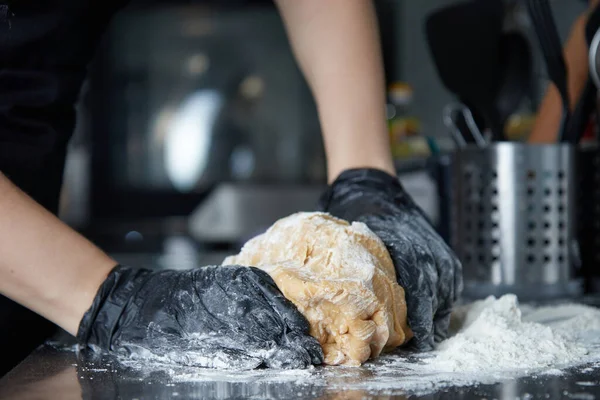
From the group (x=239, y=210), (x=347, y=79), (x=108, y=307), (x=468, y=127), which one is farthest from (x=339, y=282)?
(x=239, y=210)

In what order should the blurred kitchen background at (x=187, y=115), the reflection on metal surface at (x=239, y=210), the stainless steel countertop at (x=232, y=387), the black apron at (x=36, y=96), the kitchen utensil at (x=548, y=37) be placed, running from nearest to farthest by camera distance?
1. the stainless steel countertop at (x=232, y=387)
2. the black apron at (x=36, y=96)
3. the kitchen utensil at (x=548, y=37)
4. the reflection on metal surface at (x=239, y=210)
5. the blurred kitchen background at (x=187, y=115)

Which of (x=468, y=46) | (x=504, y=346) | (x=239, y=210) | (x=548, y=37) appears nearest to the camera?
(x=504, y=346)

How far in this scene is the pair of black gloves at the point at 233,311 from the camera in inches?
27.5

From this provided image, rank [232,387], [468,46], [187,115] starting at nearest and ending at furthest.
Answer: [232,387] → [468,46] → [187,115]

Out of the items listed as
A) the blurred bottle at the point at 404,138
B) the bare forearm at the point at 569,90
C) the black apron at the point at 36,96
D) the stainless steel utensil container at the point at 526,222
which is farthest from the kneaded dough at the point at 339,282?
the blurred bottle at the point at 404,138

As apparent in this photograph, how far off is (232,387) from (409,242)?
0.96 ft

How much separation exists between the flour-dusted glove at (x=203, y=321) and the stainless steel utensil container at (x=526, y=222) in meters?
0.62

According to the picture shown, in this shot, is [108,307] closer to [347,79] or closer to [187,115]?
[347,79]

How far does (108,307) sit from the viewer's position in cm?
76

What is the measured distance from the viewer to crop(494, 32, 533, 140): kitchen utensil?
4.82 ft

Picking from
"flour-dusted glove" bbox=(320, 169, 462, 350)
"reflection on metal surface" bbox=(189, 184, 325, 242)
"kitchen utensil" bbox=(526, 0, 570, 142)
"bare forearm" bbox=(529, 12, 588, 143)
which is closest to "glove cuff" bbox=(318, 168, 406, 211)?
"flour-dusted glove" bbox=(320, 169, 462, 350)

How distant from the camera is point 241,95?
3.70 m

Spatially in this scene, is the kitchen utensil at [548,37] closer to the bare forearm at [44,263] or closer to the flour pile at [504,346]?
the flour pile at [504,346]

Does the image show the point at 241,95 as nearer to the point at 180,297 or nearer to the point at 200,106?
the point at 200,106
